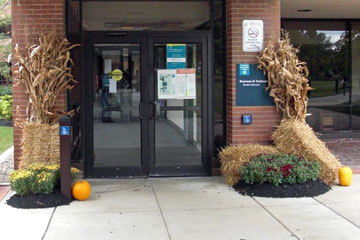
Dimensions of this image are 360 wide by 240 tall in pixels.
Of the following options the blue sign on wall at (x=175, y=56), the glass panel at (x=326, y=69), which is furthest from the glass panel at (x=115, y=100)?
the glass panel at (x=326, y=69)

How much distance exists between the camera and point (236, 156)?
7.92 m

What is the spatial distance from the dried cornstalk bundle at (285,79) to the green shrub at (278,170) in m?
1.11

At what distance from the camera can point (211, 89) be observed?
8750 millimetres

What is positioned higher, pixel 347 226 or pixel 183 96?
pixel 183 96

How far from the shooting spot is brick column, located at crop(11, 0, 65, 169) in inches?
315

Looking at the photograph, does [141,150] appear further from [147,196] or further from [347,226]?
[347,226]

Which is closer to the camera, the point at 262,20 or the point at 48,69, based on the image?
the point at 48,69

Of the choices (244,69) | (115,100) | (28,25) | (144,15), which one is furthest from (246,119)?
(28,25)

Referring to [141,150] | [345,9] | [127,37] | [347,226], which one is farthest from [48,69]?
[345,9]

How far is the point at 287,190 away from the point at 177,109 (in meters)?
2.37

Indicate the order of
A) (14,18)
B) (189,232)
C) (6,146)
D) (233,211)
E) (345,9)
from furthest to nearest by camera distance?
(6,146) < (345,9) < (14,18) < (233,211) < (189,232)

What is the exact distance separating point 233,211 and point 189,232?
1031mm

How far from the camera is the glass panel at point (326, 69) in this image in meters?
13.8

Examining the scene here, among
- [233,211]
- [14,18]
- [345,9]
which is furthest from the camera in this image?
[345,9]
